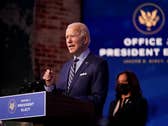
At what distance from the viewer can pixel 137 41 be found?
571cm

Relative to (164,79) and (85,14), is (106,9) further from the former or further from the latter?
(164,79)

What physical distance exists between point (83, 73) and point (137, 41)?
10.7ft

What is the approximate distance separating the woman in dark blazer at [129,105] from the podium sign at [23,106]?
902 millimetres

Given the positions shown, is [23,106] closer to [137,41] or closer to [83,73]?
[83,73]

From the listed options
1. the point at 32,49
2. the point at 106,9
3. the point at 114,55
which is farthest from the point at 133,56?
the point at 32,49

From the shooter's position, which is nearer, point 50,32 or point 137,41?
point 50,32

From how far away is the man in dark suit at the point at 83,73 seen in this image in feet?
8.11

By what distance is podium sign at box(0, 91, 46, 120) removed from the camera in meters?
2.13

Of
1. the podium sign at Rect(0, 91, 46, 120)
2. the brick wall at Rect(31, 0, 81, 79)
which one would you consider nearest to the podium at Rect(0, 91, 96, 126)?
the podium sign at Rect(0, 91, 46, 120)

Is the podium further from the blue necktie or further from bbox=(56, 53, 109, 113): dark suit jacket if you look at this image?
the blue necktie

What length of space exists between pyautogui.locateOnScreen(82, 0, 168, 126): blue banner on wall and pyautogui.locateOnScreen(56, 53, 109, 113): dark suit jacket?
123 inches

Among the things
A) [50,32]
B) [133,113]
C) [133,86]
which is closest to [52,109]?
[133,113]

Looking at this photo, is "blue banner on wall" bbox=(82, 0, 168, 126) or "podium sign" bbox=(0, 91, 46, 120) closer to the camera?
"podium sign" bbox=(0, 91, 46, 120)

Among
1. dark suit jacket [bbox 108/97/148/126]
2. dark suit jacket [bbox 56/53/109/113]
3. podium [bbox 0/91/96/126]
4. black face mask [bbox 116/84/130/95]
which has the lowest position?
dark suit jacket [bbox 108/97/148/126]
